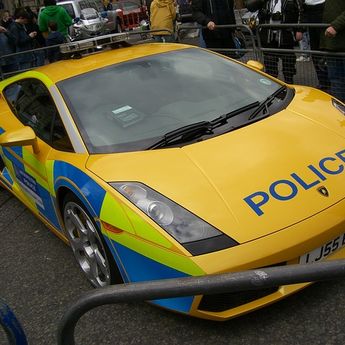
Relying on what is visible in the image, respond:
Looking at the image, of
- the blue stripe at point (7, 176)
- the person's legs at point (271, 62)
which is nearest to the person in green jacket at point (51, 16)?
the person's legs at point (271, 62)

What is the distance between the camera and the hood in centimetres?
227

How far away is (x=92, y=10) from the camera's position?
2011 centimetres

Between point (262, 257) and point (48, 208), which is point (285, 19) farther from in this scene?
point (262, 257)

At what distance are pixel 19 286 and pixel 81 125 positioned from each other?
1111 millimetres

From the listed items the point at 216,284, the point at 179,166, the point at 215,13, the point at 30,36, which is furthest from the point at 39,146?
the point at 30,36

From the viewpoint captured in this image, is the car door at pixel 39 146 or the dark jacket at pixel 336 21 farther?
the dark jacket at pixel 336 21

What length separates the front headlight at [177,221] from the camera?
7.12 feet

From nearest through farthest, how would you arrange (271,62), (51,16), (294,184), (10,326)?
(10,326) → (294,184) → (271,62) → (51,16)

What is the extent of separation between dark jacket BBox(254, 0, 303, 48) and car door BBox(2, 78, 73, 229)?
9.85 feet

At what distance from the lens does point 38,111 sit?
11.4 ft

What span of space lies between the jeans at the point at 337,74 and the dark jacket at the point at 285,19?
84cm

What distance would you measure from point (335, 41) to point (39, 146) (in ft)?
9.80

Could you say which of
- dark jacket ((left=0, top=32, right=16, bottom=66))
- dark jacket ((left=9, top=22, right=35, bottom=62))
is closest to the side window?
dark jacket ((left=0, top=32, right=16, bottom=66))

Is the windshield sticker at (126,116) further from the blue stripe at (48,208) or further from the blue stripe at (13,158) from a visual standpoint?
the blue stripe at (13,158)
